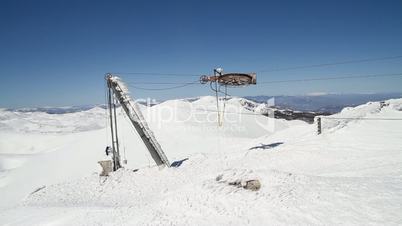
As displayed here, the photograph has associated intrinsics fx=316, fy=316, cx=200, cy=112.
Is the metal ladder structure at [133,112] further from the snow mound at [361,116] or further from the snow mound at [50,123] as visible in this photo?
the snow mound at [50,123]

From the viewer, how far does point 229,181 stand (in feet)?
45.2

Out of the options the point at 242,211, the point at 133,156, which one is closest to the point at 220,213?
the point at 242,211

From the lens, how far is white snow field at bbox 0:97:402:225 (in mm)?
11203

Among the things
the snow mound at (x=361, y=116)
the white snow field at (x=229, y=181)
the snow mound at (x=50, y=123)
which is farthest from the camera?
the snow mound at (x=50, y=123)

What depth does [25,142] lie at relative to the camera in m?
68.0

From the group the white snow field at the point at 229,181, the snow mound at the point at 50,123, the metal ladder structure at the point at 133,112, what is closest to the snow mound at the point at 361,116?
the white snow field at the point at 229,181

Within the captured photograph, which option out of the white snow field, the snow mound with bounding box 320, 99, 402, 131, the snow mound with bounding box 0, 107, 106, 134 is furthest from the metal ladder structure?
the snow mound with bounding box 0, 107, 106, 134

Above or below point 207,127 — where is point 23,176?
Answer: below

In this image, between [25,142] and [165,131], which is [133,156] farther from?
[25,142]

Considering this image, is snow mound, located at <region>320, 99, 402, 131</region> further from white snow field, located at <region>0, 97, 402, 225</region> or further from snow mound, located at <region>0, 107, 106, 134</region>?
snow mound, located at <region>0, 107, 106, 134</region>

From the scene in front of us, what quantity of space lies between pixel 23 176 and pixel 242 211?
32.8 meters

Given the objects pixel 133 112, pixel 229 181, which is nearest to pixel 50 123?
pixel 133 112

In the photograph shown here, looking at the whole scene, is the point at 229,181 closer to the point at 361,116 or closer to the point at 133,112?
the point at 133,112

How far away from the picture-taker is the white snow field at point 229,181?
1120cm
